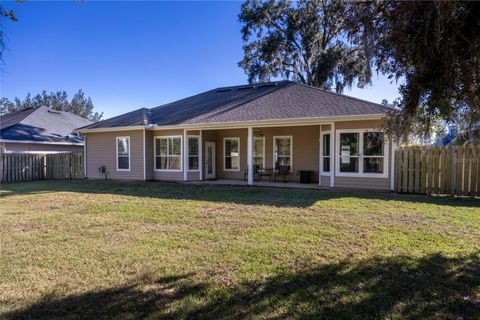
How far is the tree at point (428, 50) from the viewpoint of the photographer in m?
3.13

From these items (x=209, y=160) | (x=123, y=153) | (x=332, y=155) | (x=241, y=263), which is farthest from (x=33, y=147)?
(x=241, y=263)

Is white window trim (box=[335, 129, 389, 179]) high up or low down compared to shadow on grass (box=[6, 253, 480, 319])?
up

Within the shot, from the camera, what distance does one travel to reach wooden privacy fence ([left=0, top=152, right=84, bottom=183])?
17219 millimetres

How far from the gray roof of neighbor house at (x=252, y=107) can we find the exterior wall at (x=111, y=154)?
0.58 m

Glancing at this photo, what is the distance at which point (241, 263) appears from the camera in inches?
171

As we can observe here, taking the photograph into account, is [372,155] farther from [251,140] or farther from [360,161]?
[251,140]

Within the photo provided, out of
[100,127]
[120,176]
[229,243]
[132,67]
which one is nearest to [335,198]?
[229,243]

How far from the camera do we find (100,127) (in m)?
16.9

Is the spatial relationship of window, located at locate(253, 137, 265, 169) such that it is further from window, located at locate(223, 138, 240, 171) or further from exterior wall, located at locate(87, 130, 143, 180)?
exterior wall, located at locate(87, 130, 143, 180)

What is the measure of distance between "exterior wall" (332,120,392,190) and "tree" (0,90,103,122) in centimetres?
5344

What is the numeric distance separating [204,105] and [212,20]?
A: 14.7 feet

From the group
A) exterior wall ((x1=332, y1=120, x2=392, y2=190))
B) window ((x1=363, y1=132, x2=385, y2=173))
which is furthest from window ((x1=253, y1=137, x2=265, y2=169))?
window ((x1=363, y1=132, x2=385, y2=173))

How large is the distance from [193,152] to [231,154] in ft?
7.01

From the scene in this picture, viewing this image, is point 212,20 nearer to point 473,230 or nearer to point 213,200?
point 213,200
